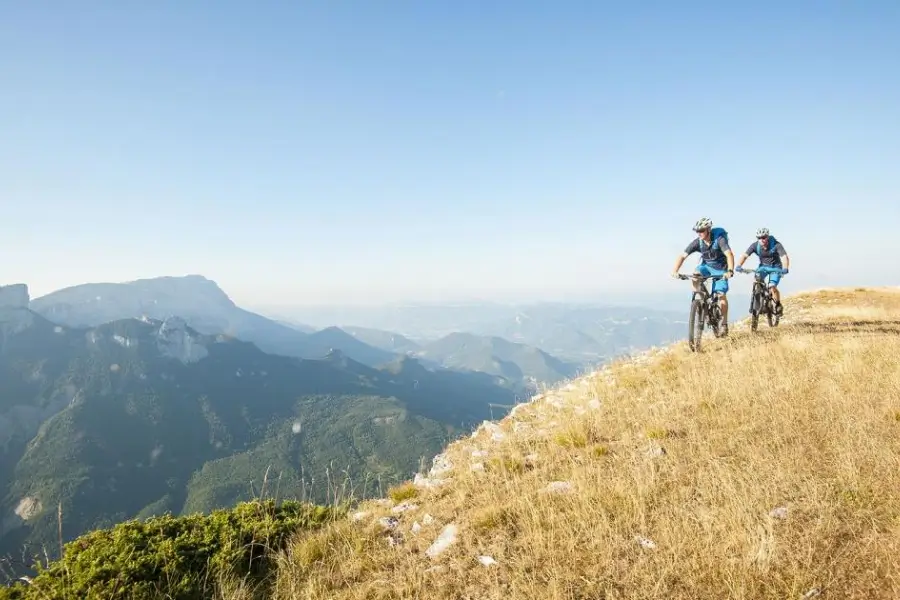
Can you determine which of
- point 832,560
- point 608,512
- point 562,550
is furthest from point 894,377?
point 562,550

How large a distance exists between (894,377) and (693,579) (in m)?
7.66

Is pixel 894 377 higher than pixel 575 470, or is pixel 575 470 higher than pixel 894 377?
pixel 894 377

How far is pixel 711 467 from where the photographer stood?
18.1 feet

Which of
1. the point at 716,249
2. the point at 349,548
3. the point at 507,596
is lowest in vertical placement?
the point at 349,548

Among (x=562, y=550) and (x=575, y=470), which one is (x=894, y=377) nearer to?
(x=575, y=470)

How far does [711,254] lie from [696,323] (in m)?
2.38

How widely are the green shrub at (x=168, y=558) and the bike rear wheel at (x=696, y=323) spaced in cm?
1299

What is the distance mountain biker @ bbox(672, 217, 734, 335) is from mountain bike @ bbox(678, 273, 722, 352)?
0.15 m

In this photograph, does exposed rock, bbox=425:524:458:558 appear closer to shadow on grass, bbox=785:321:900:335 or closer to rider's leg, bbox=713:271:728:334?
rider's leg, bbox=713:271:728:334

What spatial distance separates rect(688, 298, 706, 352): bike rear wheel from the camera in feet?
47.4

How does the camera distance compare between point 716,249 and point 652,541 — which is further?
point 716,249

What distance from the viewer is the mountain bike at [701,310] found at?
47.3ft

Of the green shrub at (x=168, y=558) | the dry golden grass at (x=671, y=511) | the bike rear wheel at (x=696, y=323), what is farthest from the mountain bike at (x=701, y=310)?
the green shrub at (x=168, y=558)

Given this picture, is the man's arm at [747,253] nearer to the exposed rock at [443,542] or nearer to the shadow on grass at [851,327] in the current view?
the shadow on grass at [851,327]
